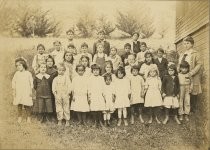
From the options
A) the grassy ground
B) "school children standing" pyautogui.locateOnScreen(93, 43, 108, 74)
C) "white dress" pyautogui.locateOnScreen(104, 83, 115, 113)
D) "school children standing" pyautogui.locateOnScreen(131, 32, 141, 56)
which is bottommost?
the grassy ground

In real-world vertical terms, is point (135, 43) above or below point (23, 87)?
above

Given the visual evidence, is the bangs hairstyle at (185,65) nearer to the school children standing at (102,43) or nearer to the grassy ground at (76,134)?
the grassy ground at (76,134)

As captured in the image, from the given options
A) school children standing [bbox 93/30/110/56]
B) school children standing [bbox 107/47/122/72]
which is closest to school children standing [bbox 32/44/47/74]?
school children standing [bbox 93/30/110/56]

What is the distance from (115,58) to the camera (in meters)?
2.63

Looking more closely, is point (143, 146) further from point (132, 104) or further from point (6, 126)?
point (6, 126)

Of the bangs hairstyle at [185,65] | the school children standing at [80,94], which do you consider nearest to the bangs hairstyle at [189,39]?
the bangs hairstyle at [185,65]

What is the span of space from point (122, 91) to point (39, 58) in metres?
0.69

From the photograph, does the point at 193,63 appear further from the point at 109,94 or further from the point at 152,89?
the point at 109,94

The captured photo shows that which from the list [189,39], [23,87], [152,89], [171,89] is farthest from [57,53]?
[189,39]

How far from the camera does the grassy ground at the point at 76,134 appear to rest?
2.62 metres

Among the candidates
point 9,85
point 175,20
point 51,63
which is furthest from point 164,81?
point 9,85

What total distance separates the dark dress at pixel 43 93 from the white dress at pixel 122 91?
0.52 m

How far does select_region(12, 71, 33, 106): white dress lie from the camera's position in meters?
2.61

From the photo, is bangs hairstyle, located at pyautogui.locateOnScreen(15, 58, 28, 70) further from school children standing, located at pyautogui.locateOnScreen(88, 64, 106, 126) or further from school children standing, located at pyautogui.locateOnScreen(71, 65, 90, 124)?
school children standing, located at pyautogui.locateOnScreen(88, 64, 106, 126)
